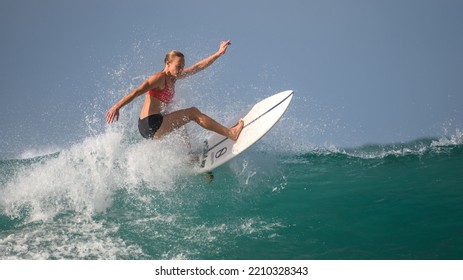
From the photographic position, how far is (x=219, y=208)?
17.4 ft

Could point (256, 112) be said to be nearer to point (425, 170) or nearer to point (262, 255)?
point (262, 255)

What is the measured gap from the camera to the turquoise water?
4066mm

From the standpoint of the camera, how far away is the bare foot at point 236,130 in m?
5.56

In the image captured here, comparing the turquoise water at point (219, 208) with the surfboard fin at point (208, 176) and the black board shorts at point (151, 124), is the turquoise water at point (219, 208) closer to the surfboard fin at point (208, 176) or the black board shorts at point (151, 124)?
the surfboard fin at point (208, 176)

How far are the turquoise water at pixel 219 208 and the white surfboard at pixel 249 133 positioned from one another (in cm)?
43

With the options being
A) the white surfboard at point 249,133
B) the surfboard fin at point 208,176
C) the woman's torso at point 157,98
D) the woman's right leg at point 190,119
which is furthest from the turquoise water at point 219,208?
the woman's torso at point 157,98

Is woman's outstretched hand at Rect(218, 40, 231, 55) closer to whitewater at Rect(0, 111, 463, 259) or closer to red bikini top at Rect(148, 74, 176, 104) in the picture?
red bikini top at Rect(148, 74, 176, 104)

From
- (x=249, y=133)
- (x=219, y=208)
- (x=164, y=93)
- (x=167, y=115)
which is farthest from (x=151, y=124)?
(x=219, y=208)

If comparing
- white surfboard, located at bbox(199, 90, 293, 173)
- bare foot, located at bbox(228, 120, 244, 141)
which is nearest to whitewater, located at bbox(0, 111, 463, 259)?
white surfboard, located at bbox(199, 90, 293, 173)

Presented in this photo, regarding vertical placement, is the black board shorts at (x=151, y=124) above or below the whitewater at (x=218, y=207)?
above

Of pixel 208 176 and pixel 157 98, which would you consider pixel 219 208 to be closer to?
pixel 208 176

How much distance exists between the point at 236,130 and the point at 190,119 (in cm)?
74

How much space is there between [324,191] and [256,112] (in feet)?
6.01

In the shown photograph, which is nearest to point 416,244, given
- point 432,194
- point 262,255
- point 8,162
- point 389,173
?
point 262,255
